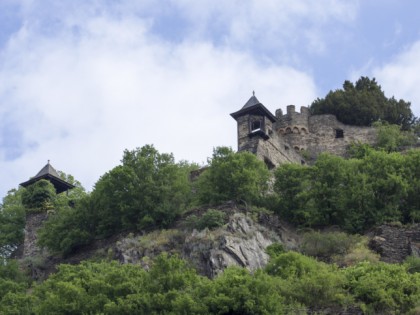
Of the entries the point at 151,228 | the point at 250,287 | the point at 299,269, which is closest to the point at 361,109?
the point at 151,228

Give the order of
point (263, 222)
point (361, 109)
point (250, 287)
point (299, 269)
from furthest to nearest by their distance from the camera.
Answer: point (361, 109), point (263, 222), point (299, 269), point (250, 287)

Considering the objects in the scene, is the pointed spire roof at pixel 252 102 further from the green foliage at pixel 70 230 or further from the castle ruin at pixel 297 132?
the green foliage at pixel 70 230

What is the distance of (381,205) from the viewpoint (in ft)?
154

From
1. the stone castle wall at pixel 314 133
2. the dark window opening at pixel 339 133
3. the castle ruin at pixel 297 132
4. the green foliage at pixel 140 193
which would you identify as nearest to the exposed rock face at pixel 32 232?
the green foliage at pixel 140 193

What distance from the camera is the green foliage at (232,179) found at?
47875mm

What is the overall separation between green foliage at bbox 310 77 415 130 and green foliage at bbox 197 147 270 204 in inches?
789

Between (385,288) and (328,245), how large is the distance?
8245 mm

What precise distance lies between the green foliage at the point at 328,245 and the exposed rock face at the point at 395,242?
34.8 inches

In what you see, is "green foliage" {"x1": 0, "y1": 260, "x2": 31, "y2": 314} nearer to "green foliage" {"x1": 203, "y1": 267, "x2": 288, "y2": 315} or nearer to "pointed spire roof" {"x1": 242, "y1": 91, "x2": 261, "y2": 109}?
"green foliage" {"x1": 203, "y1": 267, "x2": 288, "y2": 315}

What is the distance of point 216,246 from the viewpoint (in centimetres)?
4212

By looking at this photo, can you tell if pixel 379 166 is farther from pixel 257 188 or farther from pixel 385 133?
pixel 385 133

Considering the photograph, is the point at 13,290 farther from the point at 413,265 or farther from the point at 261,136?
the point at 261,136

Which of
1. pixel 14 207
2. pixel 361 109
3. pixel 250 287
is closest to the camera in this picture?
pixel 250 287

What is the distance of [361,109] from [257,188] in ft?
70.4
